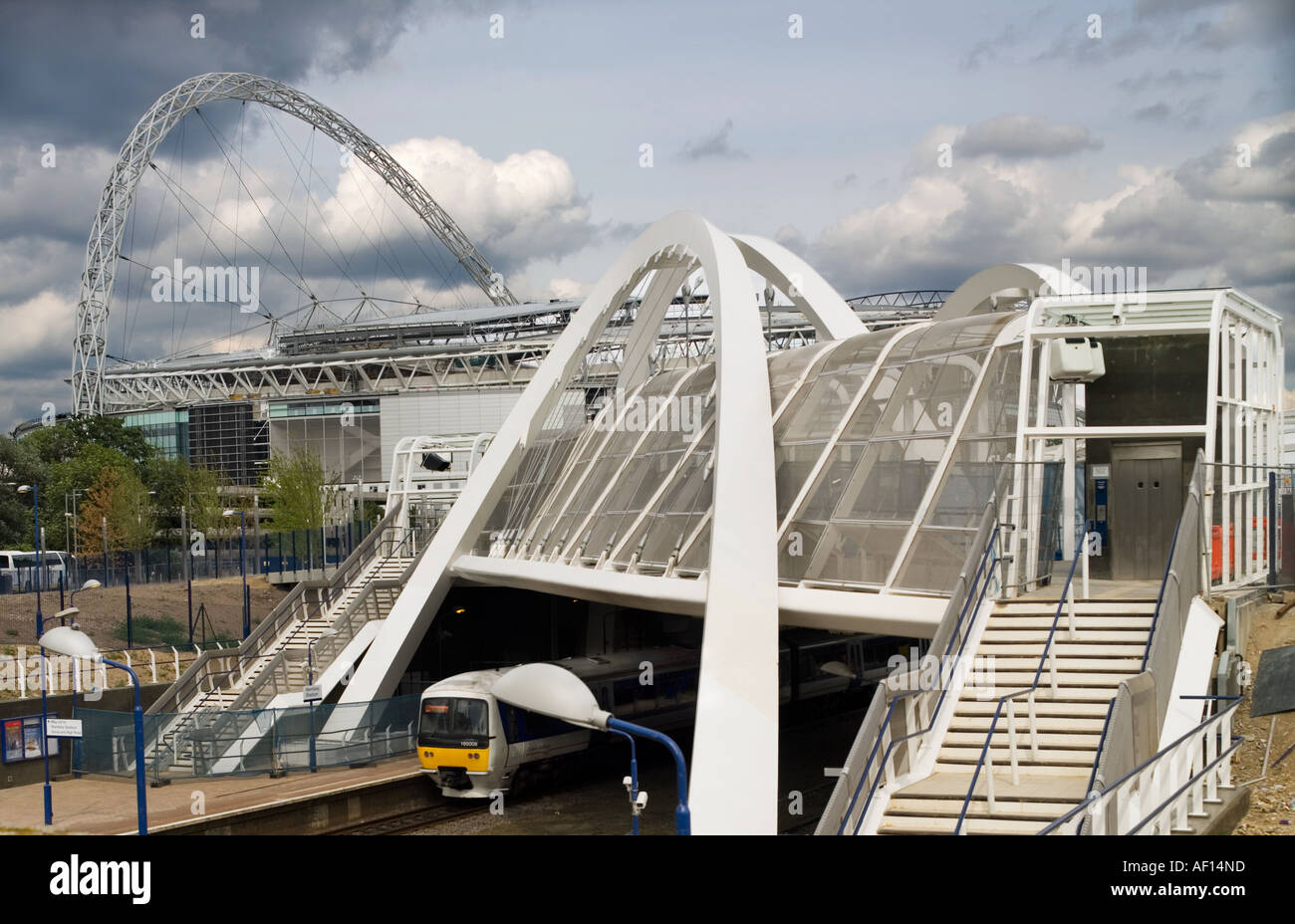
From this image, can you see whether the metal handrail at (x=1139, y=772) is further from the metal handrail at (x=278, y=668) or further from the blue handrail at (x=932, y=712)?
the metal handrail at (x=278, y=668)

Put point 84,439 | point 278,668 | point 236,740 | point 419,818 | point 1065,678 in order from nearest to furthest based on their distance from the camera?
1. point 1065,678
2. point 419,818
3. point 236,740
4. point 278,668
5. point 84,439

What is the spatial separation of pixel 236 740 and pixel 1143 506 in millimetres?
22002

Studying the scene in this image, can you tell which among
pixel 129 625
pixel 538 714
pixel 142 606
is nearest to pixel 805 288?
pixel 538 714

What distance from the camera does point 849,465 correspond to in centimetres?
2075

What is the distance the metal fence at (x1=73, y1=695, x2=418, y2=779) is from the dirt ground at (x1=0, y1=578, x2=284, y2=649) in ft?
36.3

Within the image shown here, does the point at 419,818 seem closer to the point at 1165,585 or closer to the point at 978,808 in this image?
the point at 978,808

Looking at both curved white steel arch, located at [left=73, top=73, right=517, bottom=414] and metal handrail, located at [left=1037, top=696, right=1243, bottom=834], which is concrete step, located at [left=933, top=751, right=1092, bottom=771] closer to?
metal handrail, located at [left=1037, top=696, right=1243, bottom=834]

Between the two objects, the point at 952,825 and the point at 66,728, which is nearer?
the point at 952,825

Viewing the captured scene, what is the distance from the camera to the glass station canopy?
1838cm

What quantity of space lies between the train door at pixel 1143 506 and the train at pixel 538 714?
42.3 feet

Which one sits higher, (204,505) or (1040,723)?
(204,505)

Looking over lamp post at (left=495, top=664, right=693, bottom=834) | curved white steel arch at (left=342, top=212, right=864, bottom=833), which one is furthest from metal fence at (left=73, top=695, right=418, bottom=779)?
lamp post at (left=495, top=664, right=693, bottom=834)
